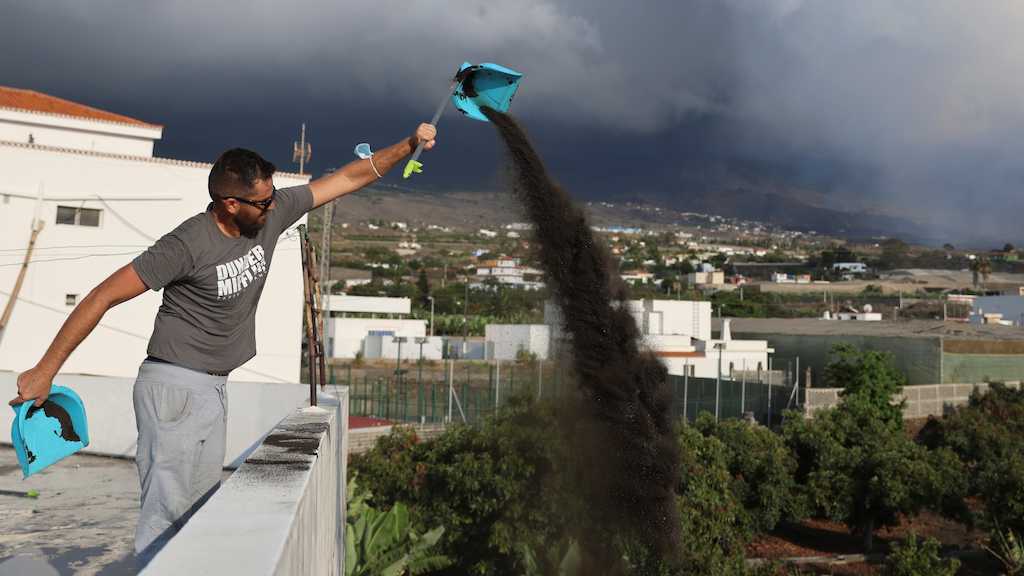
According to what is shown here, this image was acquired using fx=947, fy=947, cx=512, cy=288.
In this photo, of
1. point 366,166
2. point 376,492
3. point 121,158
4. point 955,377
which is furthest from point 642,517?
point 955,377

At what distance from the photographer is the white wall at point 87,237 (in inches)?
972

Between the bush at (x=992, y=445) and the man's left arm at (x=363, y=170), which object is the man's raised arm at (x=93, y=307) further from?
the bush at (x=992, y=445)

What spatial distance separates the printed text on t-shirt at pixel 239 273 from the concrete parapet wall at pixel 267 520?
64 cm

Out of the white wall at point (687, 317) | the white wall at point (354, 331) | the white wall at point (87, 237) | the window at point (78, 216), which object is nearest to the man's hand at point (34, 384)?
the white wall at point (87, 237)

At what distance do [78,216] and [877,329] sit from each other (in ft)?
119

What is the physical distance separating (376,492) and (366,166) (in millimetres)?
11559

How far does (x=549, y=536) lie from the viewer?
1258 cm

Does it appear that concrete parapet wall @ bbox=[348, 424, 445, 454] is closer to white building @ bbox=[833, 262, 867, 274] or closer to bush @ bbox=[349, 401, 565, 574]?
bush @ bbox=[349, 401, 565, 574]

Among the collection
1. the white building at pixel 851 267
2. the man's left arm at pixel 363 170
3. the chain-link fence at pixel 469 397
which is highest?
the white building at pixel 851 267

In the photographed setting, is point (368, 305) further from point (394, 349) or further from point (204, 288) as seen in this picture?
point (204, 288)

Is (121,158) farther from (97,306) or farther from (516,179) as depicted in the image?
(97,306)

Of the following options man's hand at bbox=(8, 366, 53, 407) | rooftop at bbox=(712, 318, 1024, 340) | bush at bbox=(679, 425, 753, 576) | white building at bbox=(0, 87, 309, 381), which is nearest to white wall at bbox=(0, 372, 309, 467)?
man's hand at bbox=(8, 366, 53, 407)

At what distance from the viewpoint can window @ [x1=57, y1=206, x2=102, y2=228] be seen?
25172 mm

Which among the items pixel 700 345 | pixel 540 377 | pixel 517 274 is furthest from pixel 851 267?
pixel 517 274
